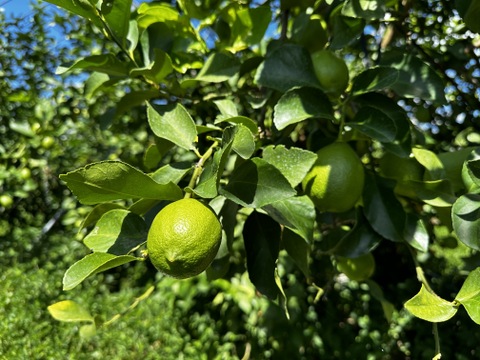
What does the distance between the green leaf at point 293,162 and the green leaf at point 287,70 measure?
0.19 m

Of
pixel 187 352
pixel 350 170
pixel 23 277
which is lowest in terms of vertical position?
pixel 187 352

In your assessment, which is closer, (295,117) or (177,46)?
(295,117)

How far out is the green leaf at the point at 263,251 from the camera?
2.28ft

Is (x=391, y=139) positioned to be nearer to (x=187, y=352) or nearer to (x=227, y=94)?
(x=227, y=94)

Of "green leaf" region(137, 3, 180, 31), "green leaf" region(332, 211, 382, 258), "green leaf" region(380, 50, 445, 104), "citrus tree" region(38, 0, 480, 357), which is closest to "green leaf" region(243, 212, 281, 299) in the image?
"citrus tree" region(38, 0, 480, 357)

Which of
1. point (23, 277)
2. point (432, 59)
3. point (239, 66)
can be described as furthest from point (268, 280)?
point (23, 277)

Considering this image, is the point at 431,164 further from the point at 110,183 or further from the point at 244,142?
the point at 110,183

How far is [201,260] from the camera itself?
514mm

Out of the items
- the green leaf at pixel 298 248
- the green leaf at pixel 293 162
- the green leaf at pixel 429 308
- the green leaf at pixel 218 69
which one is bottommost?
the green leaf at pixel 298 248

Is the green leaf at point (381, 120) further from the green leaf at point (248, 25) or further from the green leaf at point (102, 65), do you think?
the green leaf at point (102, 65)

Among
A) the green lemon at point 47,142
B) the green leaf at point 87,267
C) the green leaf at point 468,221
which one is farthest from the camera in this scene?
the green lemon at point 47,142

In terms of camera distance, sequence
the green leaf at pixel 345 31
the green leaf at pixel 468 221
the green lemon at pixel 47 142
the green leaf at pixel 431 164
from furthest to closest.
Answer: the green lemon at pixel 47 142 < the green leaf at pixel 345 31 < the green leaf at pixel 431 164 < the green leaf at pixel 468 221

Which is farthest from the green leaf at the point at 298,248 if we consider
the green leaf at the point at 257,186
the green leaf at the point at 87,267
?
the green leaf at the point at 87,267

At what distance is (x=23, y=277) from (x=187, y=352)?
0.75 metres
